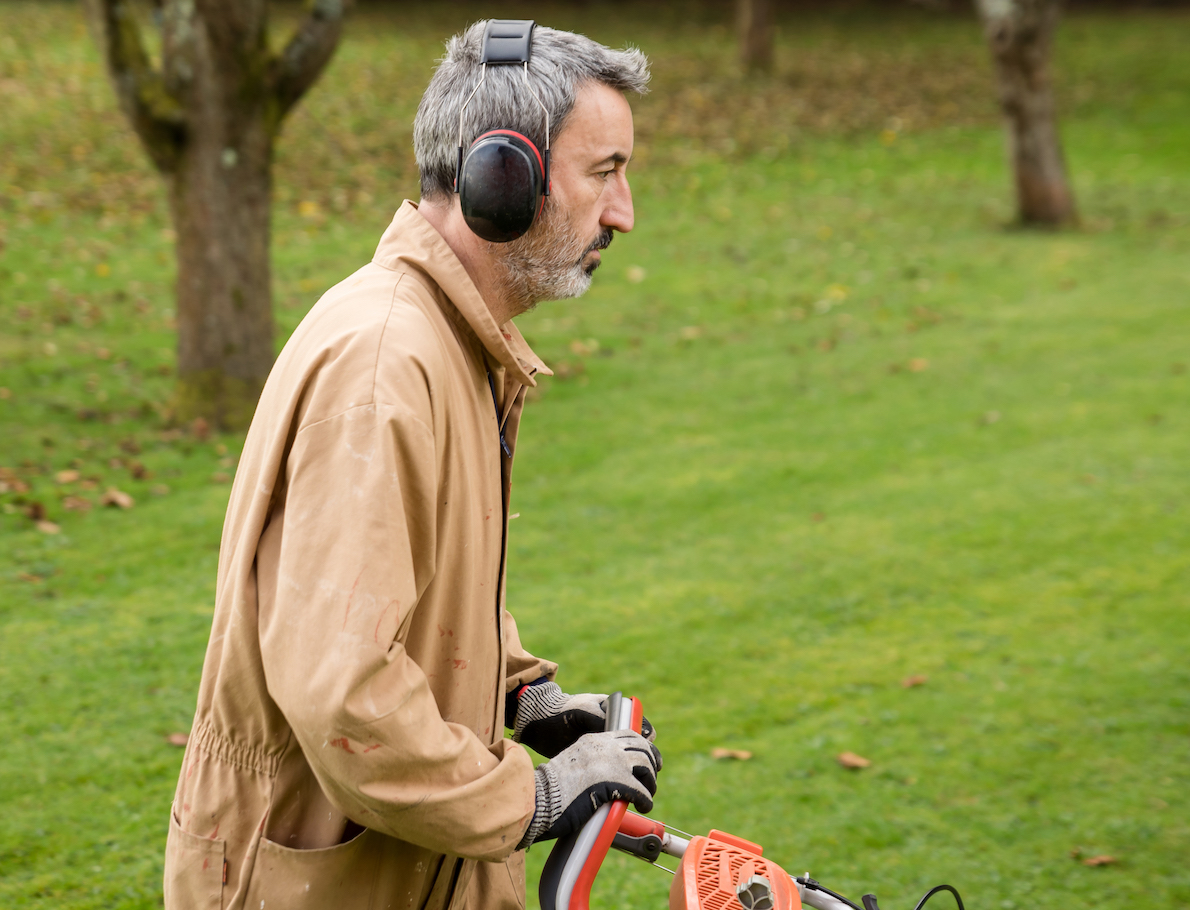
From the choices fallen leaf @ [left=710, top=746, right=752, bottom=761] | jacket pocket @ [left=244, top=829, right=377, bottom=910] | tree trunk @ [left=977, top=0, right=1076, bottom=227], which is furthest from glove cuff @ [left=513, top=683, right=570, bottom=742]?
tree trunk @ [left=977, top=0, right=1076, bottom=227]

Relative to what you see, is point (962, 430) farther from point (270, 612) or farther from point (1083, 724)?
point (270, 612)

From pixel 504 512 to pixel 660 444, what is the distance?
18.1 ft

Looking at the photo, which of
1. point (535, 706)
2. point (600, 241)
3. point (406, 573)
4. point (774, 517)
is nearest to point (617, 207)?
point (600, 241)

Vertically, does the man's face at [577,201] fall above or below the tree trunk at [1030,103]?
above

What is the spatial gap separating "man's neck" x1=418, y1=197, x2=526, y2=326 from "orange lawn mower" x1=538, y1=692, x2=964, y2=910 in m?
0.84

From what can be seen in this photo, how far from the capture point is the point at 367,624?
160 cm

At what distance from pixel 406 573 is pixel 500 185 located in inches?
25.9

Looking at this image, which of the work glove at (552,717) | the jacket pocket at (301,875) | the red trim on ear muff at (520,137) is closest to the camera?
the jacket pocket at (301,875)

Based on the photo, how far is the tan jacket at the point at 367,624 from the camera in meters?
1.62

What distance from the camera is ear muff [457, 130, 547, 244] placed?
6.13 feet

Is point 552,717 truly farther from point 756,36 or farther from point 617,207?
point 756,36

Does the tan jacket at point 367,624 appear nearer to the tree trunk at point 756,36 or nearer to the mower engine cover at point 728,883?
the mower engine cover at point 728,883

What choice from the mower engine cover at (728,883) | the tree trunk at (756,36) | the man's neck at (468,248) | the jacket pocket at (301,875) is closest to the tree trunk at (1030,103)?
the tree trunk at (756,36)

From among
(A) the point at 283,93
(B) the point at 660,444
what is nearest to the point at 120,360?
(A) the point at 283,93
